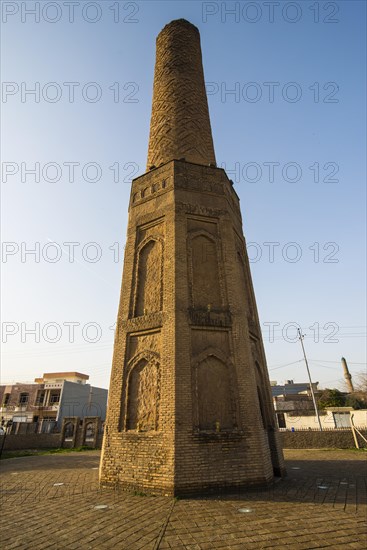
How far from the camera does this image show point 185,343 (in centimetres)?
875

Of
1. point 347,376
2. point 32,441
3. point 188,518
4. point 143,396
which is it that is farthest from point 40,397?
point 347,376

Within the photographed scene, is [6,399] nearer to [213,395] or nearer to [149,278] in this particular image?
[149,278]

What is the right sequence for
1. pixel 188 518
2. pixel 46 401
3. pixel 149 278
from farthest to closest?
pixel 46 401 < pixel 149 278 < pixel 188 518

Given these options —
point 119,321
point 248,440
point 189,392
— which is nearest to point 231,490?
point 248,440

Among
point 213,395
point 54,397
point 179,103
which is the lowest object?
point 213,395

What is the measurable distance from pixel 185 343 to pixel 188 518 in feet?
13.0

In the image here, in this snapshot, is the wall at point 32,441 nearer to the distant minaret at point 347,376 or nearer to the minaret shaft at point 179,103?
the minaret shaft at point 179,103

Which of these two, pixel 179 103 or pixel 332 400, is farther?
pixel 332 400

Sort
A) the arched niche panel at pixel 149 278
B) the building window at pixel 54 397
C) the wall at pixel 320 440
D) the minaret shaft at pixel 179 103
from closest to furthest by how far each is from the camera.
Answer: the arched niche panel at pixel 149 278 < the minaret shaft at pixel 179 103 < the wall at pixel 320 440 < the building window at pixel 54 397

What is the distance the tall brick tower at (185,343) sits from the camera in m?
7.71

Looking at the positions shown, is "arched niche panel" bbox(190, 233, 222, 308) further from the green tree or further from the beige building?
the green tree

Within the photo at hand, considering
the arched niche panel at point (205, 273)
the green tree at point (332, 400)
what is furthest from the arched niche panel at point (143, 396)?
the green tree at point (332, 400)

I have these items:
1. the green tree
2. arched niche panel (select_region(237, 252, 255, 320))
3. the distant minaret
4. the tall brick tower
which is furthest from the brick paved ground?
the distant minaret

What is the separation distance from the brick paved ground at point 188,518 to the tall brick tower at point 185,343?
75 centimetres
